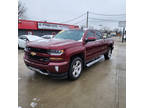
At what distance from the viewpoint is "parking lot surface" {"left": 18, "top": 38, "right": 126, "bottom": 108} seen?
7.30 feet

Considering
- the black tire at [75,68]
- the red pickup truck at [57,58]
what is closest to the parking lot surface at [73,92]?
the black tire at [75,68]

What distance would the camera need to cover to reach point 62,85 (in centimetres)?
302

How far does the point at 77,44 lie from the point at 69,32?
3.57 ft

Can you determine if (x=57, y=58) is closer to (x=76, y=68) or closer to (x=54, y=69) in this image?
(x=54, y=69)

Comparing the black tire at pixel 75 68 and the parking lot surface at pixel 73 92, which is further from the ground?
the black tire at pixel 75 68

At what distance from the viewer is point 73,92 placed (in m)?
2.66

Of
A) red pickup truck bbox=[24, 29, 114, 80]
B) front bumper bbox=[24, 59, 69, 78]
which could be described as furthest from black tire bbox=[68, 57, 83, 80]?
front bumper bbox=[24, 59, 69, 78]

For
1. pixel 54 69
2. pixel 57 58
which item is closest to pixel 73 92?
pixel 54 69

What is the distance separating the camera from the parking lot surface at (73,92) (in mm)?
2227

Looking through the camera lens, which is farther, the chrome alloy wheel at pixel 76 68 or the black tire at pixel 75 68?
the chrome alloy wheel at pixel 76 68

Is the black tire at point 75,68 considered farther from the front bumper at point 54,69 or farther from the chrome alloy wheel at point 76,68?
the front bumper at point 54,69
